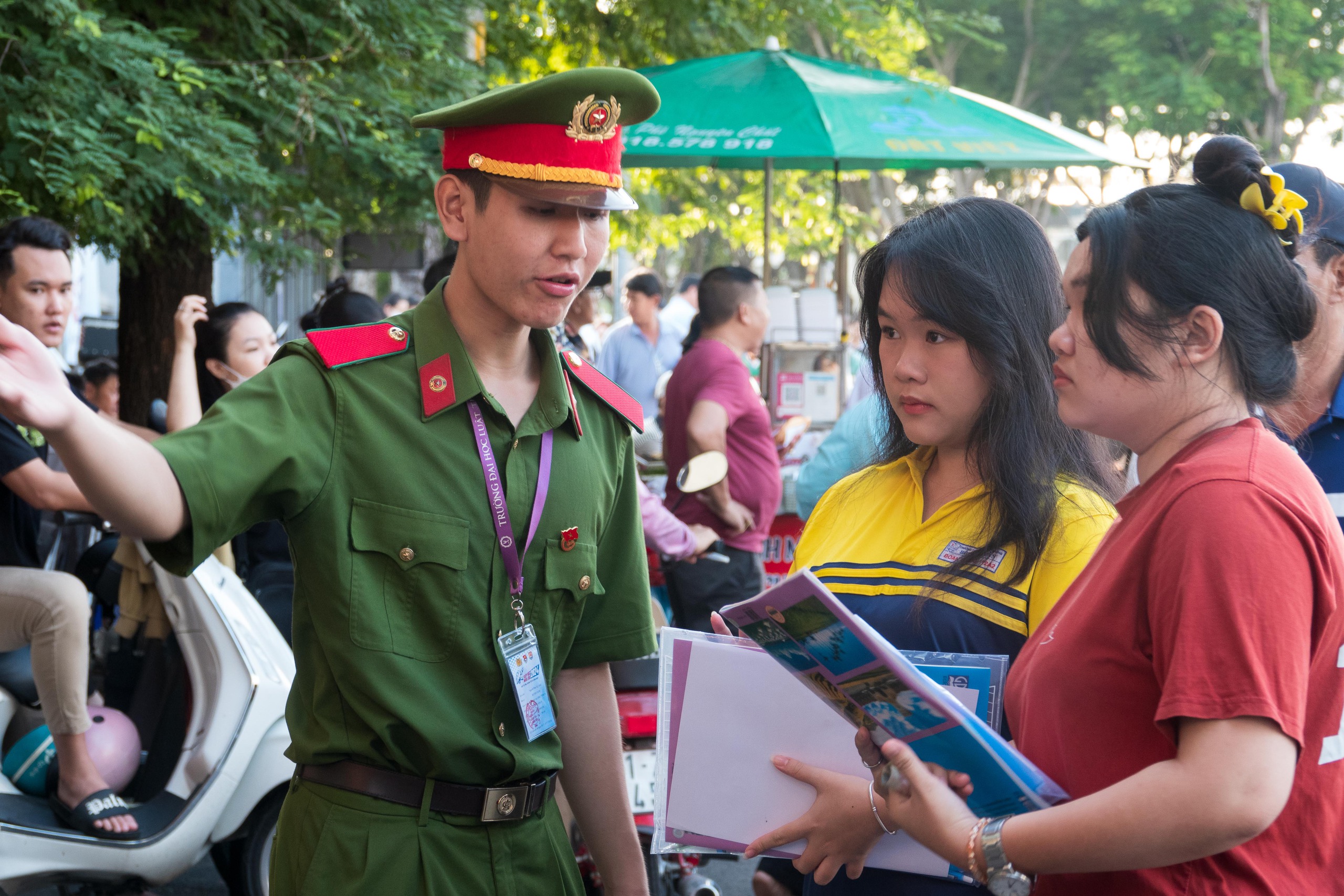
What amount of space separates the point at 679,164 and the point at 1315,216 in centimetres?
590

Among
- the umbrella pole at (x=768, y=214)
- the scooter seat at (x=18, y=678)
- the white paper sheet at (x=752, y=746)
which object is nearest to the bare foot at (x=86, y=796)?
the scooter seat at (x=18, y=678)

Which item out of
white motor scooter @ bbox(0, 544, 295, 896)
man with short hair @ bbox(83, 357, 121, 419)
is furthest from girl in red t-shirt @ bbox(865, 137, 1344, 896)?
man with short hair @ bbox(83, 357, 121, 419)

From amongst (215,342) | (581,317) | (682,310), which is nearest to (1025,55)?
(682,310)

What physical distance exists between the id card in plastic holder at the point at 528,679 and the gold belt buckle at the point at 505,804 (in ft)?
0.28

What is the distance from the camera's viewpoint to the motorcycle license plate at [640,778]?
3680mm

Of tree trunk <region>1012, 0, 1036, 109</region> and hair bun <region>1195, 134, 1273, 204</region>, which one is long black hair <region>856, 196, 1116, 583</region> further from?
tree trunk <region>1012, 0, 1036, 109</region>

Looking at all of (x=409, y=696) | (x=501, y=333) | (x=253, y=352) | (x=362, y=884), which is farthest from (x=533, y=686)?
(x=253, y=352)

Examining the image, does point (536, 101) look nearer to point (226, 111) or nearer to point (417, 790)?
point (417, 790)

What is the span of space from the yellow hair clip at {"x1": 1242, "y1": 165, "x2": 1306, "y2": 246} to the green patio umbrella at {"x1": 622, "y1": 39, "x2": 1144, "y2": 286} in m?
4.64

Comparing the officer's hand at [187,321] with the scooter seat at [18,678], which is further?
the officer's hand at [187,321]

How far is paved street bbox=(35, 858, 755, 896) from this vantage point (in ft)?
14.9

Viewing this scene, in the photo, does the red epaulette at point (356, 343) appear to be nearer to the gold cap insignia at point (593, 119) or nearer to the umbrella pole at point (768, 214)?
the gold cap insignia at point (593, 119)

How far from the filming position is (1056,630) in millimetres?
1542

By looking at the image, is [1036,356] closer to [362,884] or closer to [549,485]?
[549,485]
